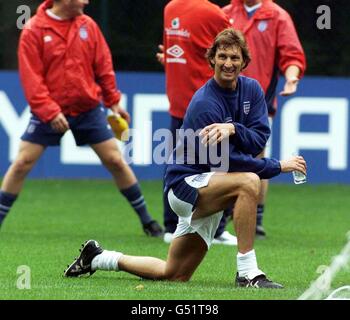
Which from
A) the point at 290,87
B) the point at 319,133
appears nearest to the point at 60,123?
the point at 290,87

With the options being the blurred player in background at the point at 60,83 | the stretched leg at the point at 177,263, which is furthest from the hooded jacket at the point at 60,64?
the stretched leg at the point at 177,263

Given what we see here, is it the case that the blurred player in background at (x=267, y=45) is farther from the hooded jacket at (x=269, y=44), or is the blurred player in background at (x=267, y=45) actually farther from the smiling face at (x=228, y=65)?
the smiling face at (x=228, y=65)

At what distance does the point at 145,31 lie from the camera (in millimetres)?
16828

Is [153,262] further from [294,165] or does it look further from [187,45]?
[187,45]

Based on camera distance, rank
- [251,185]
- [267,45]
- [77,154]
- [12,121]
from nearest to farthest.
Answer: [251,185]
[267,45]
[12,121]
[77,154]

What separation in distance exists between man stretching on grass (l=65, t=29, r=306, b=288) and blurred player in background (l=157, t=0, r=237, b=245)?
2402 millimetres

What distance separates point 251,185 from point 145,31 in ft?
29.2

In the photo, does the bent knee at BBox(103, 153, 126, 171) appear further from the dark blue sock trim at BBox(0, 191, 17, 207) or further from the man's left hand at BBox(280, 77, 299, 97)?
the man's left hand at BBox(280, 77, 299, 97)

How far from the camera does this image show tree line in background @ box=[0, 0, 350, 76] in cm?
1667

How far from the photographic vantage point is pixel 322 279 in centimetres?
774

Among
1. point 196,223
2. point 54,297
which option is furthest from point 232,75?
point 54,297

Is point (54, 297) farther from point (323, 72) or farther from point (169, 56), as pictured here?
point (323, 72)

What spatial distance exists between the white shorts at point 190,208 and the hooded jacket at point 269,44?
3.42 meters

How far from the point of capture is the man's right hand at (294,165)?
8.20 m
